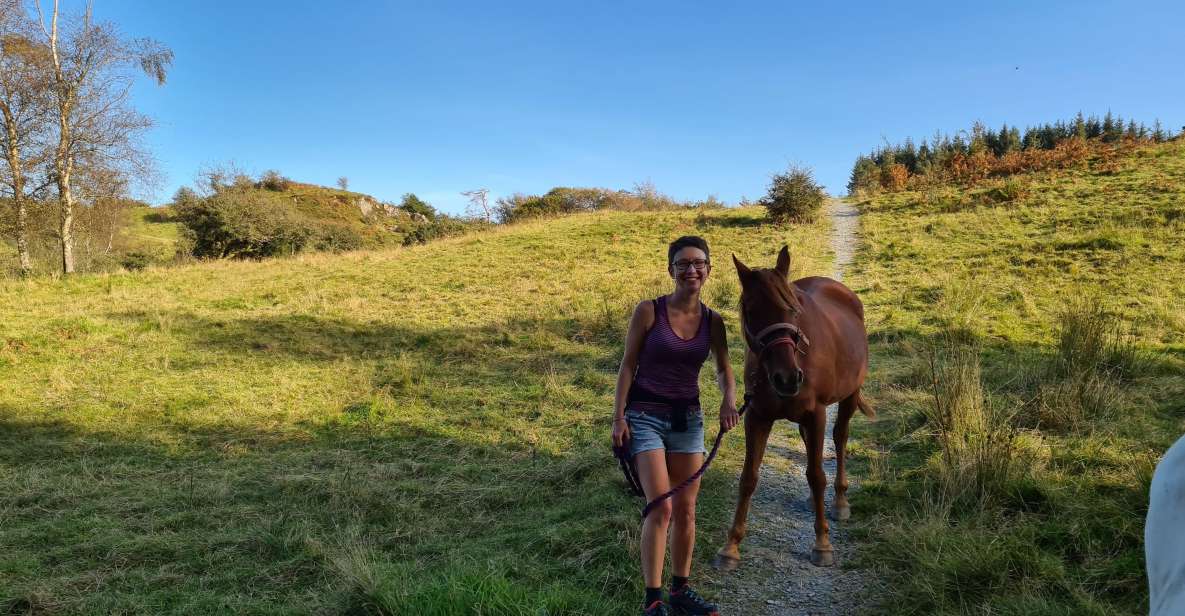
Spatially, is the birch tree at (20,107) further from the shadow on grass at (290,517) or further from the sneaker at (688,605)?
the sneaker at (688,605)

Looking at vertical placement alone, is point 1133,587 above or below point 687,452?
below

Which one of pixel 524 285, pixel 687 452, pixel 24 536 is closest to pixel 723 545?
pixel 687 452

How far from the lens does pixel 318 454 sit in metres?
6.05

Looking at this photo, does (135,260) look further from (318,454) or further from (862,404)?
(862,404)

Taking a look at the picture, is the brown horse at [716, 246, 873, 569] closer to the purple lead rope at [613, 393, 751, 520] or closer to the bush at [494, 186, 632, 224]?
the purple lead rope at [613, 393, 751, 520]

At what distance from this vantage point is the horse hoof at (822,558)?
362cm

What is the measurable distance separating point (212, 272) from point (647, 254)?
14442mm

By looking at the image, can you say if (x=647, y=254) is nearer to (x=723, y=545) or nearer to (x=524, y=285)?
(x=524, y=285)

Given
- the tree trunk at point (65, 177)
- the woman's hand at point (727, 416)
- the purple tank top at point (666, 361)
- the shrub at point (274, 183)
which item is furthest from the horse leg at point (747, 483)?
the shrub at point (274, 183)

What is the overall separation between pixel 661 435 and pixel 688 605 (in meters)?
0.90

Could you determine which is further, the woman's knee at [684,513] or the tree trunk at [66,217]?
the tree trunk at [66,217]

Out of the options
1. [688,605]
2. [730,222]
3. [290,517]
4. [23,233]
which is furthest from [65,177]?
[730,222]

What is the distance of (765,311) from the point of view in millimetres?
3094

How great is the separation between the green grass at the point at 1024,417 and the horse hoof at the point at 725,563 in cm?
86
